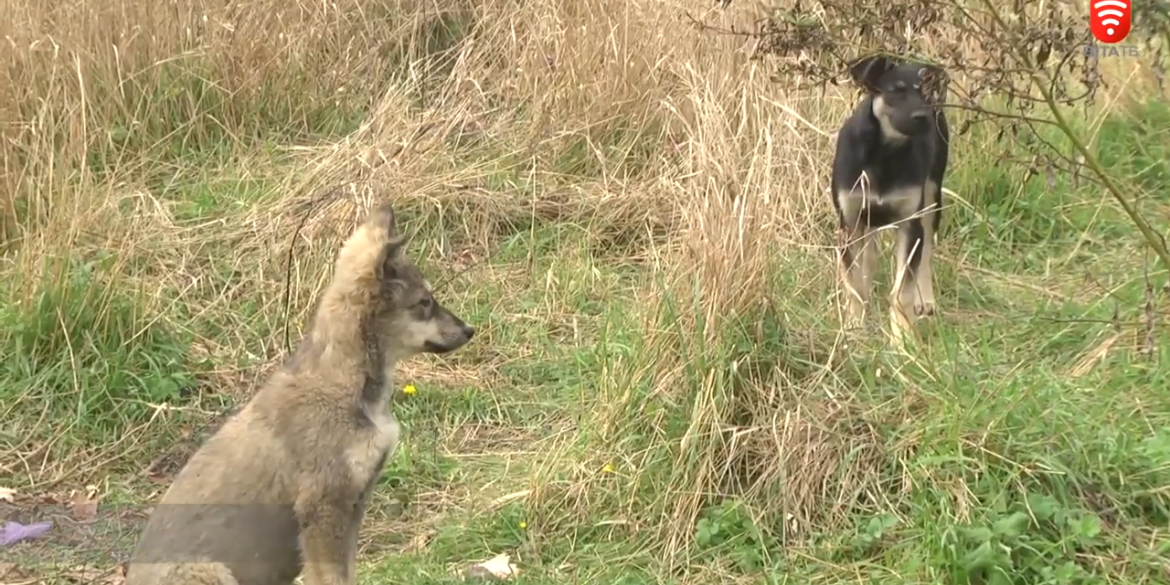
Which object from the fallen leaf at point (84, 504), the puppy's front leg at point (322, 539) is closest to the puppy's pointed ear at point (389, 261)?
the puppy's front leg at point (322, 539)

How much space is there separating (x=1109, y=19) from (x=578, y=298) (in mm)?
2568

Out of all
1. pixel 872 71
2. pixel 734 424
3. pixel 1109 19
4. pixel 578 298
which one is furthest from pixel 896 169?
pixel 734 424

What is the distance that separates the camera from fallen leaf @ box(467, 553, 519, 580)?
393 cm

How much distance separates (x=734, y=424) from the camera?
13.4ft

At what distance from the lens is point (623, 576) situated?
152 inches

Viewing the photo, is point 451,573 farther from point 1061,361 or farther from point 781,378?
point 1061,361

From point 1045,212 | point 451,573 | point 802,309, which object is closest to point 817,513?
Result: point 802,309

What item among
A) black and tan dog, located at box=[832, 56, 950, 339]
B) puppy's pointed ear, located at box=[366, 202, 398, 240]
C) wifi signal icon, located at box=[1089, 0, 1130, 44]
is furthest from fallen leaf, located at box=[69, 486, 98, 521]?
wifi signal icon, located at box=[1089, 0, 1130, 44]

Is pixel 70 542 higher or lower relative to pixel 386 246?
lower

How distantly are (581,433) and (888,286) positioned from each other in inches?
64.1

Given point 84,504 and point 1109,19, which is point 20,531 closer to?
point 84,504

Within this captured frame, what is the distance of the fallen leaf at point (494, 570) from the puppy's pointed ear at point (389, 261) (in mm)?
945

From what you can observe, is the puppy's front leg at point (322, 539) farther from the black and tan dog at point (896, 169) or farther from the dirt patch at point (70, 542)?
the black and tan dog at point (896, 169)

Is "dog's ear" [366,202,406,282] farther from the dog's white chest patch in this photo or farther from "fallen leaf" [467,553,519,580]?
"fallen leaf" [467,553,519,580]
